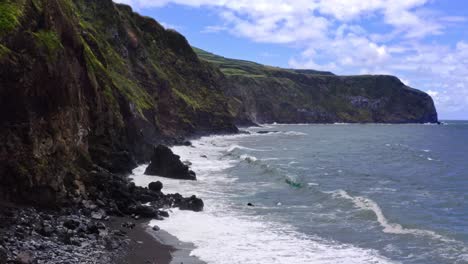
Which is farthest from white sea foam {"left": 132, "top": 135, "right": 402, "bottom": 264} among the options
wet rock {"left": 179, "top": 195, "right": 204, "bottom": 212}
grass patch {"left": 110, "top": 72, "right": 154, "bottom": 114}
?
grass patch {"left": 110, "top": 72, "right": 154, "bottom": 114}

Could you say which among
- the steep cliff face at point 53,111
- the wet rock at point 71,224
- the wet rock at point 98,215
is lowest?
the wet rock at point 98,215

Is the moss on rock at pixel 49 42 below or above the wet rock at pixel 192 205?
above

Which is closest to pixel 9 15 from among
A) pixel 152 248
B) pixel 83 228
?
pixel 83 228

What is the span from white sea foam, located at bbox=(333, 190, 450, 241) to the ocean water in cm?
6

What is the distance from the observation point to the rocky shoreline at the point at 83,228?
64.6ft

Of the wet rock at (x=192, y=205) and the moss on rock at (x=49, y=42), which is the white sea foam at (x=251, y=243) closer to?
the wet rock at (x=192, y=205)

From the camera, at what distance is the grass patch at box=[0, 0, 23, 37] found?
26.1 m

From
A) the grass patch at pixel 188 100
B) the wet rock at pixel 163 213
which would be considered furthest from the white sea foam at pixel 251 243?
the grass patch at pixel 188 100

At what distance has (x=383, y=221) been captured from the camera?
31891 millimetres

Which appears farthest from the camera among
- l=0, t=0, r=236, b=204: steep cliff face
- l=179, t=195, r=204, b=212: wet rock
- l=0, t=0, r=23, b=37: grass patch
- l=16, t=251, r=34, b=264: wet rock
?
l=179, t=195, r=204, b=212: wet rock

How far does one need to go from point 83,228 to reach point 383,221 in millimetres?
18152

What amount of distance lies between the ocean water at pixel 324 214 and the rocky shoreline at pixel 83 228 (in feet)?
7.91

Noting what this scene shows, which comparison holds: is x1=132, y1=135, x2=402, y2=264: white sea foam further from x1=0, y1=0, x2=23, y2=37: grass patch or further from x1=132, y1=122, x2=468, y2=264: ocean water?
x1=0, y1=0, x2=23, y2=37: grass patch

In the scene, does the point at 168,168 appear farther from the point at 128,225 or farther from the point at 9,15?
the point at 9,15
